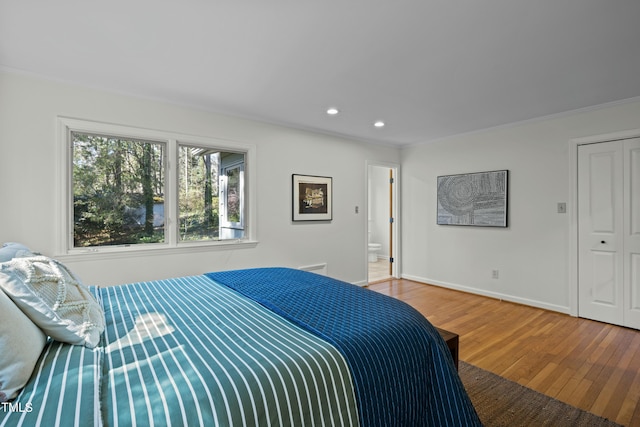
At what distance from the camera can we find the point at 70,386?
0.91 m

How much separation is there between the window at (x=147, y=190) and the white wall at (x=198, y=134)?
0.41 ft

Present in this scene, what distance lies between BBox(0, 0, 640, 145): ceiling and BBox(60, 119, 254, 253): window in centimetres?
48

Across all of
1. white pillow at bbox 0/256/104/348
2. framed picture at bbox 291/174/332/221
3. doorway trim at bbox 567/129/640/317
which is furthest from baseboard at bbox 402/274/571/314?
white pillow at bbox 0/256/104/348

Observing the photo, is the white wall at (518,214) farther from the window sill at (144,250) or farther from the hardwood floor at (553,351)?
the window sill at (144,250)

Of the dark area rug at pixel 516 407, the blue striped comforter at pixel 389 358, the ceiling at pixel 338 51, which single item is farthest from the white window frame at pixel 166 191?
the dark area rug at pixel 516 407

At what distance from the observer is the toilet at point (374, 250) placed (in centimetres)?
727

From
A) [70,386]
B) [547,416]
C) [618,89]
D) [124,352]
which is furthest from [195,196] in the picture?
[618,89]

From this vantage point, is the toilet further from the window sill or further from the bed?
the bed

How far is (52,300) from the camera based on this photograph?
124 cm

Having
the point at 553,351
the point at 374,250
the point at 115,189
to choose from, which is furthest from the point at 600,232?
the point at 115,189

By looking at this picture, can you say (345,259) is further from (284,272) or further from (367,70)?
(367,70)

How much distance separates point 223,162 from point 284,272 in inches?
70.9

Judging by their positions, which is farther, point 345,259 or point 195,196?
point 345,259

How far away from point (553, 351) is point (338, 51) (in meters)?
3.11
